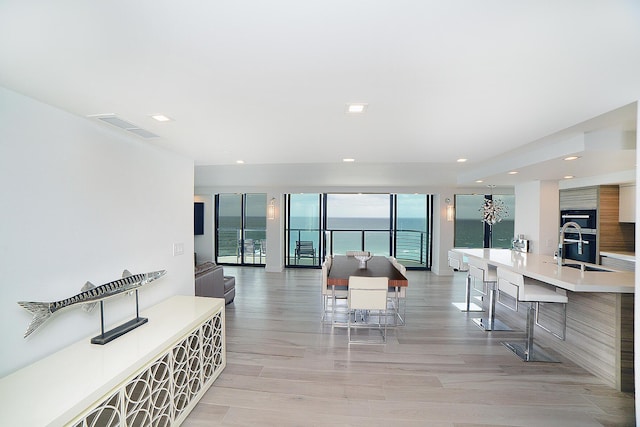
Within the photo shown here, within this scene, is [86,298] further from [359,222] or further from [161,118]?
[359,222]

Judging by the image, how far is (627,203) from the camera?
4.45m

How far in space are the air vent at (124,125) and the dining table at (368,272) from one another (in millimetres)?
2567

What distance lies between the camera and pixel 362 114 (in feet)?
6.37

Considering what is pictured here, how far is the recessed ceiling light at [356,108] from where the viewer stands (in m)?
1.77

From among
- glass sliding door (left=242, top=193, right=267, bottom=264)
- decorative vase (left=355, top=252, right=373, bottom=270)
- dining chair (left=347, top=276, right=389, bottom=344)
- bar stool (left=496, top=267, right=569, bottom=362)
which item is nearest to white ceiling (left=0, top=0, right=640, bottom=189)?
bar stool (left=496, top=267, right=569, bottom=362)

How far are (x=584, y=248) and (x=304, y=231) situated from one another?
20.9ft

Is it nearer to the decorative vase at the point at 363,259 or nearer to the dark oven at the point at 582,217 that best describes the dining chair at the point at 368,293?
the decorative vase at the point at 363,259

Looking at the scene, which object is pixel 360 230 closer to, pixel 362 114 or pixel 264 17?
pixel 362 114

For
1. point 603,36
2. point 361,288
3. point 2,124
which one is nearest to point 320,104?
point 603,36

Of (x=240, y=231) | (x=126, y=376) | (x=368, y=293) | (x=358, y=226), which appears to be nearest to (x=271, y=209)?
(x=240, y=231)

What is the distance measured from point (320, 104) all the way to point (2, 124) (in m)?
1.82

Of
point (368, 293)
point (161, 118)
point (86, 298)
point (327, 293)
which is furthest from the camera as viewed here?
point (327, 293)

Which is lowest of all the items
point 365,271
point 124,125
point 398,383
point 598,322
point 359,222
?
point 398,383

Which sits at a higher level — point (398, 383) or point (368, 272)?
point (368, 272)
